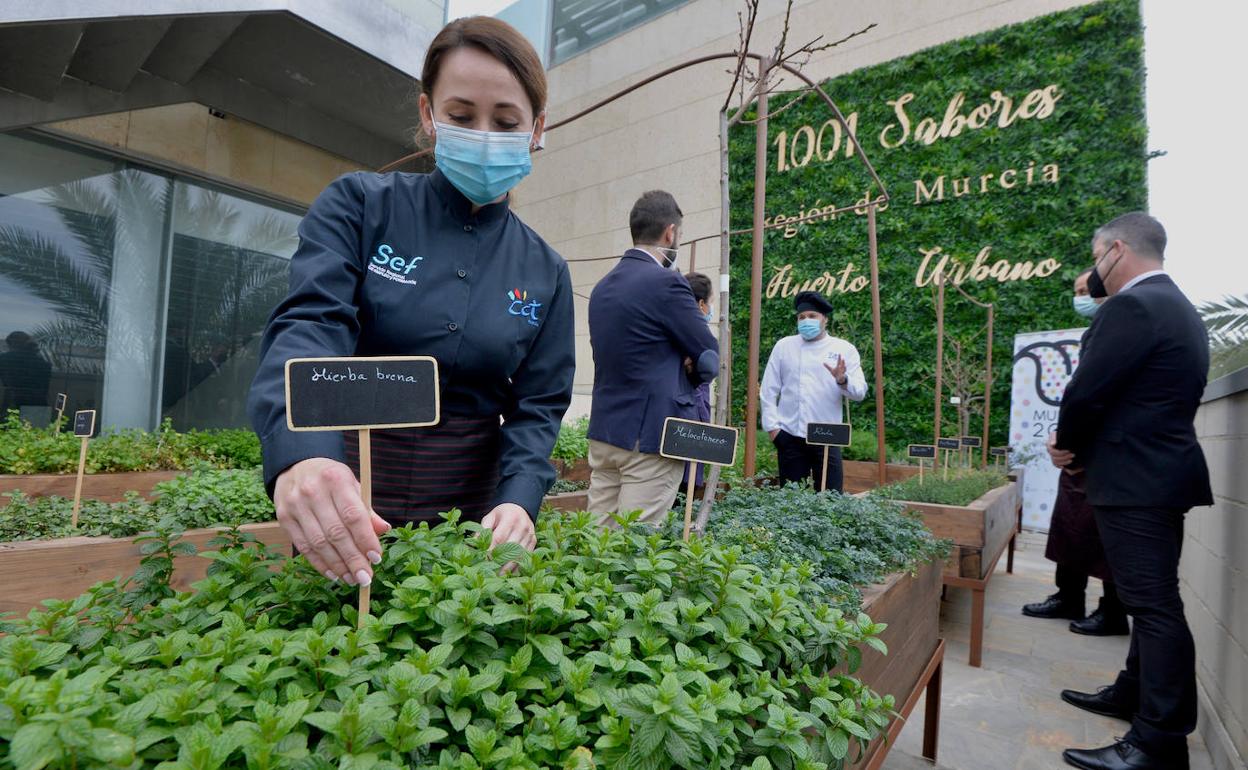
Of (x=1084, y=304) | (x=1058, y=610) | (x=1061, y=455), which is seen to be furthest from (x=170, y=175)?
(x=1058, y=610)

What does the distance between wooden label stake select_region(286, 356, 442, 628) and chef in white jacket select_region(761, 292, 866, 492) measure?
3.83 m

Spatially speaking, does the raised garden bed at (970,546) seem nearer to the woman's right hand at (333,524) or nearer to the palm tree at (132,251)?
the woman's right hand at (333,524)

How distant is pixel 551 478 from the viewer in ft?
4.75

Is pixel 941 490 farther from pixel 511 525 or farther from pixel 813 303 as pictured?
pixel 511 525

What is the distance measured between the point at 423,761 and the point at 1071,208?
9.03 meters

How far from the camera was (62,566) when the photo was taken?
8.45 ft

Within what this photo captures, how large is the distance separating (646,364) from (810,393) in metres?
2.30

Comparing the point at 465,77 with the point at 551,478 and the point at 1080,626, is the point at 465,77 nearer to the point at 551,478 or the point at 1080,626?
the point at 551,478

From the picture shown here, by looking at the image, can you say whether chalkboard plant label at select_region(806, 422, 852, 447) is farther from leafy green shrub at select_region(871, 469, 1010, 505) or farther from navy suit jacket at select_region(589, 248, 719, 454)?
navy suit jacket at select_region(589, 248, 719, 454)

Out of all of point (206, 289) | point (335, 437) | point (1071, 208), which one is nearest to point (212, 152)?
point (206, 289)

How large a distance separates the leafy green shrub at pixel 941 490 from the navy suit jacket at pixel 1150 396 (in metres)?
1.31

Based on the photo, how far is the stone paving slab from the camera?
8.86ft

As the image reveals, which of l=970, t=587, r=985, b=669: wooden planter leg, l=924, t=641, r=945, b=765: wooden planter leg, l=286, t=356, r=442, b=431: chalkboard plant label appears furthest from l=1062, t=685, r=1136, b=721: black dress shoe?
l=286, t=356, r=442, b=431: chalkboard plant label

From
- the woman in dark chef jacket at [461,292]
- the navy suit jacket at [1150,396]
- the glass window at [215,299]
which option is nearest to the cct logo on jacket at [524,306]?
the woman in dark chef jacket at [461,292]
